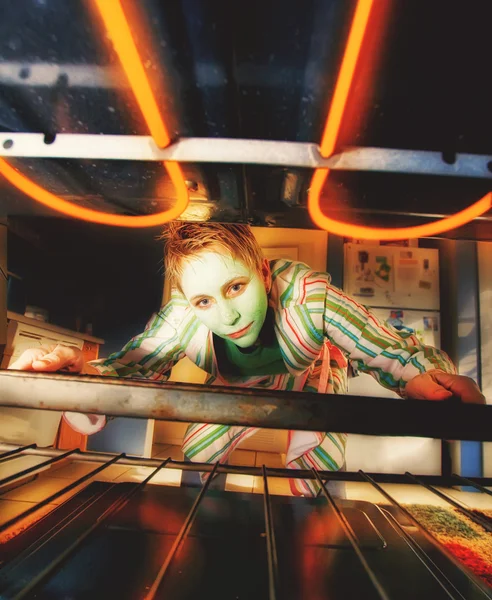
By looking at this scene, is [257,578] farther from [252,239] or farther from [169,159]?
[252,239]

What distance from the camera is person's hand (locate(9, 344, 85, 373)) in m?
0.53

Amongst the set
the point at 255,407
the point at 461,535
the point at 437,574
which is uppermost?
the point at 255,407

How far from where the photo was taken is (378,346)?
2.91ft

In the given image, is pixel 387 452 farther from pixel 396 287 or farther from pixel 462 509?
pixel 462 509

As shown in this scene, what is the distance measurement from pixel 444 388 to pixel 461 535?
1.07m

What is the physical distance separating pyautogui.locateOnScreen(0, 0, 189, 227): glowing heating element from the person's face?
24 centimetres

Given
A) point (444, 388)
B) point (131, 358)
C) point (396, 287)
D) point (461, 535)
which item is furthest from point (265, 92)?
point (396, 287)

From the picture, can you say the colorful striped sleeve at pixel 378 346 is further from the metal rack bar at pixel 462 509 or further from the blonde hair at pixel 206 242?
the blonde hair at pixel 206 242

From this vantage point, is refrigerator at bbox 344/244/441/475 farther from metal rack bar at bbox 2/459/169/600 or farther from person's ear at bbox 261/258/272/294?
metal rack bar at bbox 2/459/169/600

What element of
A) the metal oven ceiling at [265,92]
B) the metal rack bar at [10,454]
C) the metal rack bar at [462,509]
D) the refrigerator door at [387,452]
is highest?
the metal oven ceiling at [265,92]

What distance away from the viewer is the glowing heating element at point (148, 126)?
333 millimetres

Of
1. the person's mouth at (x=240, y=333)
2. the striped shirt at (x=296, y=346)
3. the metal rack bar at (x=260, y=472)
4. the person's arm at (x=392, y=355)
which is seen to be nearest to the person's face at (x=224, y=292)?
the person's mouth at (x=240, y=333)

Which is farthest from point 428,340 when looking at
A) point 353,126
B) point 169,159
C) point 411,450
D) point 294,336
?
point 169,159

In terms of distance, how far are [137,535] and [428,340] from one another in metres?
2.40
